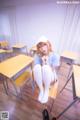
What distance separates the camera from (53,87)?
1.23 metres

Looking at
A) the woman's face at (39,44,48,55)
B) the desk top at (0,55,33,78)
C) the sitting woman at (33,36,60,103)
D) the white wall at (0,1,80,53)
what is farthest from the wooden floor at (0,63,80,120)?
the white wall at (0,1,80,53)

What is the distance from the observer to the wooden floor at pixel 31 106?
50.9 inches

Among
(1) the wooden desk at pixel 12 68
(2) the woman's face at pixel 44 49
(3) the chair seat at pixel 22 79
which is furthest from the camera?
(3) the chair seat at pixel 22 79

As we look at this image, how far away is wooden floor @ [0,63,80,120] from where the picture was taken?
1.29 m

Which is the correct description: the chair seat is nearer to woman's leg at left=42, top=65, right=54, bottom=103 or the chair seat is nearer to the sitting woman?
the sitting woman

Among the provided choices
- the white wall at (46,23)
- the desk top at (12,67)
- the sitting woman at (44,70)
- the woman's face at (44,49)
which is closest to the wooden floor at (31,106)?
the sitting woman at (44,70)

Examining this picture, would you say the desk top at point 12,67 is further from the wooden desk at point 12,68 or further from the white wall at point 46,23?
the white wall at point 46,23

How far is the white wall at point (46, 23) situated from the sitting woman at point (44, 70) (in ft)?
5.73

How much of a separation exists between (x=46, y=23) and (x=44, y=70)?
94.5 inches

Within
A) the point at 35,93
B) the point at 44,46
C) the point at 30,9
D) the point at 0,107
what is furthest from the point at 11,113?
the point at 30,9

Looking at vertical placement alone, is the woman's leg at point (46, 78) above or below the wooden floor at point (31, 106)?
above

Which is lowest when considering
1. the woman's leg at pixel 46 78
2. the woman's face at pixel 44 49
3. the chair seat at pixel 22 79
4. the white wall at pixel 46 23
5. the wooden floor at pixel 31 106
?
the wooden floor at pixel 31 106

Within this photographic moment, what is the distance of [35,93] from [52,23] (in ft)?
7.59

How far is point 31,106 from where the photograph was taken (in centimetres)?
143
